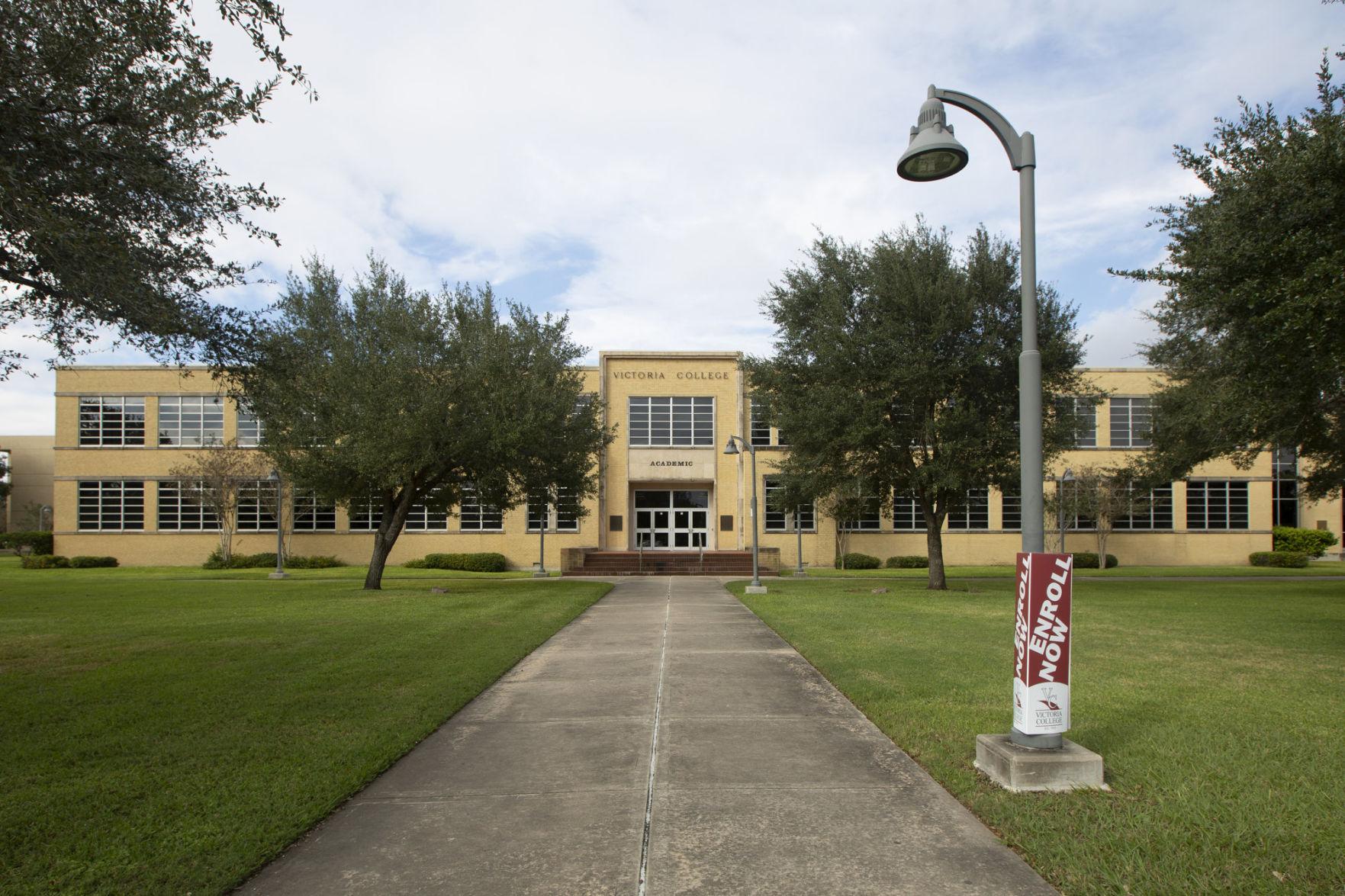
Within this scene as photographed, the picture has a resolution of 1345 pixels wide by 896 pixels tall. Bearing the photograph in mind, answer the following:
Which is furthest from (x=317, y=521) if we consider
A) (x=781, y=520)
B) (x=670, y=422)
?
(x=781, y=520)

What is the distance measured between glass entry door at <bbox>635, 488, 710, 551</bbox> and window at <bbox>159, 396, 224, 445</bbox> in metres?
20.2

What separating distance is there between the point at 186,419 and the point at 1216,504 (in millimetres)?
49116

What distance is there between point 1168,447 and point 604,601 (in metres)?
15.4

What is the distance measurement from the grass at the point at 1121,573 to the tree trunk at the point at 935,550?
5506mm

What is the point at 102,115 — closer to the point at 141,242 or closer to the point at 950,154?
the point at 141,242

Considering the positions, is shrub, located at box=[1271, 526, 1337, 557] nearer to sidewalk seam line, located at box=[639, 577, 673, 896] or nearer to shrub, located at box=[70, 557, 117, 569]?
sidewalk seam line, located at box=[639, 577, 673, 896]

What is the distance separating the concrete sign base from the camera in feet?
18.3

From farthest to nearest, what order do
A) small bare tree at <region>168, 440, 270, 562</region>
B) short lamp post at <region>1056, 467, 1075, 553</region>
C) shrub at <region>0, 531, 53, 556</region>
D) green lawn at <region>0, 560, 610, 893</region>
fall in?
shrub at <region>0, 531, 53, 556</region>, small bare tree at <region>168, 440, 270, 562</region>, short lamp post at <region>1056, 467, 1075, 553</region>, green lawn at <region>0, 560, 610, 893</region>

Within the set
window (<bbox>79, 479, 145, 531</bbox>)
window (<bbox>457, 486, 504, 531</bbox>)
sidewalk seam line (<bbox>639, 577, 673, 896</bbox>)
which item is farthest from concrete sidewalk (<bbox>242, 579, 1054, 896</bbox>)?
window (<bbox>79, 479, 145, 531</bbox>)

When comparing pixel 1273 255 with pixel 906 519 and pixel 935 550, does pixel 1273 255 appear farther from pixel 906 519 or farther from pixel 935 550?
pixel 906 519

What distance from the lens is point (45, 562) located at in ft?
126

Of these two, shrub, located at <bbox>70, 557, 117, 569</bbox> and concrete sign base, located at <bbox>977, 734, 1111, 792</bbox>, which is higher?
concrete sign base, located at <bbox>977, 734, 1111, 792</bbox>

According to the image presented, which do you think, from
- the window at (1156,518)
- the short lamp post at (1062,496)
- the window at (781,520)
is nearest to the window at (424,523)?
the window at (781,520)

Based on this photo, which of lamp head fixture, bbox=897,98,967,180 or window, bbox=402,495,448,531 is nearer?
lamp head fixture, bbox=897,98,967,180
